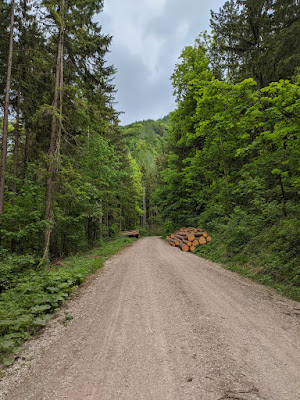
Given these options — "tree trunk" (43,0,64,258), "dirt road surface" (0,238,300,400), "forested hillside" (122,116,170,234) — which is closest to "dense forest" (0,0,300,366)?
"tree trunk" (43,0,64,258)

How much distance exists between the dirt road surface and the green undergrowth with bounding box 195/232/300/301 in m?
0.70

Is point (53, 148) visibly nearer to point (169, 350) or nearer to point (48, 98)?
point (48, 98)

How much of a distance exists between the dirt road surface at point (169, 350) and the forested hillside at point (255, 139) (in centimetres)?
249

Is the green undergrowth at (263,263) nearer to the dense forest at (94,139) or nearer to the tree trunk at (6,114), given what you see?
the dense forest at (94,139)

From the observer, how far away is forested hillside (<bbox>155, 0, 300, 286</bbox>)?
6090 mm

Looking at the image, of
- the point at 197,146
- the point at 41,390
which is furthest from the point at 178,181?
the point at 41,390

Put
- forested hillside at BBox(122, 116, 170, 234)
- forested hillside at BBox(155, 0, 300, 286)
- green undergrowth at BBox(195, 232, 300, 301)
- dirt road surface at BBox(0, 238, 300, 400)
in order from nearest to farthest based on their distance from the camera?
dirt road surface at BBox(0, 238, 300, 400) → green undergrowth at BBox(195, 232, 300, 301) → forested hillside at BBox(155, 0, 300, 286) → forested hillside at BBox(122, 116, 170, 234)

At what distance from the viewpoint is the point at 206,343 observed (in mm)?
3055

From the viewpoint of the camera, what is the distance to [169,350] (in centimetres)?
294

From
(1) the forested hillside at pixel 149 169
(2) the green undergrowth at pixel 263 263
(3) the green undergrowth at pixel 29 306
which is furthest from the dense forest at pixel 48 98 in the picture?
(1) the forested hillside at pixel 149 169

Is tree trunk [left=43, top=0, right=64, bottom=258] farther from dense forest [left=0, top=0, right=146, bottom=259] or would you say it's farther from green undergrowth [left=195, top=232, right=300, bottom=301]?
green undergrowth [left=195, top=232, right=300, bottom=301]

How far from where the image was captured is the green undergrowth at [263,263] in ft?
17.8

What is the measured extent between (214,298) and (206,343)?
6.02 ft

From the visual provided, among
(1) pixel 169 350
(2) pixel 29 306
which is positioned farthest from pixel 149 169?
(1) pixel 169 350
